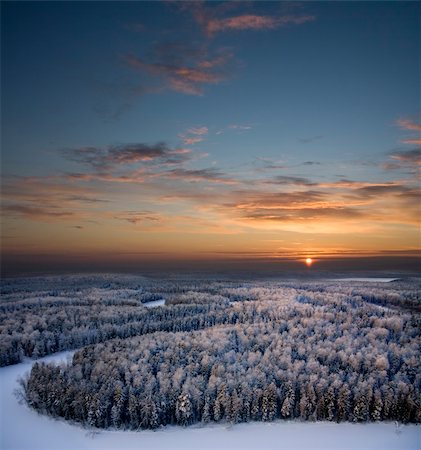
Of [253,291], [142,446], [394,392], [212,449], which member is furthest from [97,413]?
[253,291]

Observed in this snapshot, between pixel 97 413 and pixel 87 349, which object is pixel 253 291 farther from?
pixel 97 413

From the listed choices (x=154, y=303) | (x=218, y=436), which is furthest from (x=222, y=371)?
(x=154, y=303)

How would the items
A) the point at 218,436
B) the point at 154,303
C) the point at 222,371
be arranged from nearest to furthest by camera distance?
1. the point at 218,436
2. the point at 222,371
3. the point at 154,303

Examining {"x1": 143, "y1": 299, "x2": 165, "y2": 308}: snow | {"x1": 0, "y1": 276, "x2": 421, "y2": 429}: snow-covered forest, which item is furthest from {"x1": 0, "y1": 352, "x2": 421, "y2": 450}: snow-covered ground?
{"x1": 143, "y1": 299, "x2": 165, "y2": 308}: snow

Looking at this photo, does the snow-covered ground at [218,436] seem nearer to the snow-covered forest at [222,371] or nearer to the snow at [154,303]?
the snow-covered forest at [222,371]

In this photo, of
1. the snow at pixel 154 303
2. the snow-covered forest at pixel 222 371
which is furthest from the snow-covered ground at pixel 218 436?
the snow at pixel 154 303

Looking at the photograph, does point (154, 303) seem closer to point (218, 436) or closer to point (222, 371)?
point (222, 371)

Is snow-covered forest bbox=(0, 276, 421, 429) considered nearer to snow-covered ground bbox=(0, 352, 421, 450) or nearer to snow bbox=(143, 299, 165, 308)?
snow-covered ground bbox=(0, 352, 421, 450)

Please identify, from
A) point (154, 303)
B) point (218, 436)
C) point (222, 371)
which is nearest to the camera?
point (218, 436)
